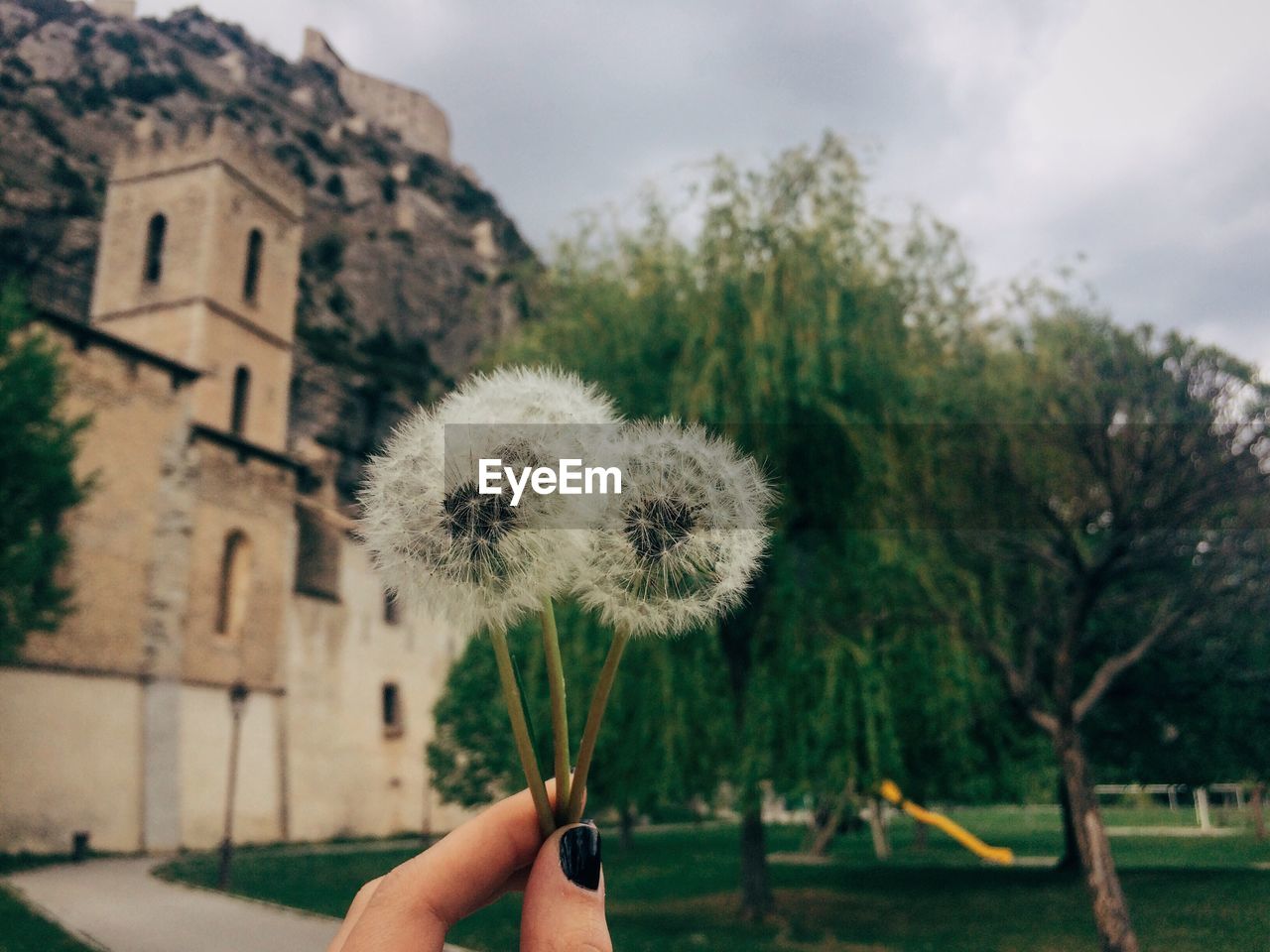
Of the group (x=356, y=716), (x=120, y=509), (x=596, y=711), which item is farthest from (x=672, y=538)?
(x=356, y=716)

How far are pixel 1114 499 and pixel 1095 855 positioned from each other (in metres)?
3.72

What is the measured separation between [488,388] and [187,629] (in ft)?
96.9

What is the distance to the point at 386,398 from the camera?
4609 centimetres

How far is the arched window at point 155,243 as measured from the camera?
115 ft

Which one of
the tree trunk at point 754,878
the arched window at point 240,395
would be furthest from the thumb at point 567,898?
the arched window at point 240,395

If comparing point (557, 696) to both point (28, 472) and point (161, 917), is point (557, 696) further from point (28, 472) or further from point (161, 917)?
point (28, 472)

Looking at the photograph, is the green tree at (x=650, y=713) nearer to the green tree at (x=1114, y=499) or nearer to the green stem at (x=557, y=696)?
the green tree at (x=1114, y=499)

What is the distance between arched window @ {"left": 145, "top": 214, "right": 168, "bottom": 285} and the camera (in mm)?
35125

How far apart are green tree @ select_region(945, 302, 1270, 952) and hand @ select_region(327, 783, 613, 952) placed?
9712 millimetres

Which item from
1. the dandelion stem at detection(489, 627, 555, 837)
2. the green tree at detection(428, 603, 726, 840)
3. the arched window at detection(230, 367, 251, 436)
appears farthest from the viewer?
the arched window at detection(230, 367, 251, 436)

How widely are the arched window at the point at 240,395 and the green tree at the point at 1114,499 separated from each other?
31.4 meters

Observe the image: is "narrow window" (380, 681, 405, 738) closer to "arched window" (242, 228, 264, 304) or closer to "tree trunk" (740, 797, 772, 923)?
"arched window" (242, 228, 264, 304)

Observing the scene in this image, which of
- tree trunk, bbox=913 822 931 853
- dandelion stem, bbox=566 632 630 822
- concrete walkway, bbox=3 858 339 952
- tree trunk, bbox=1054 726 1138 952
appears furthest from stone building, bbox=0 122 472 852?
dandelion stem, bbox=566 632 630 822

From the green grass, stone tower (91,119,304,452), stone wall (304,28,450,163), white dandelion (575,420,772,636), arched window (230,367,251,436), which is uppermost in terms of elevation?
stone wall (304,28,450,163)
